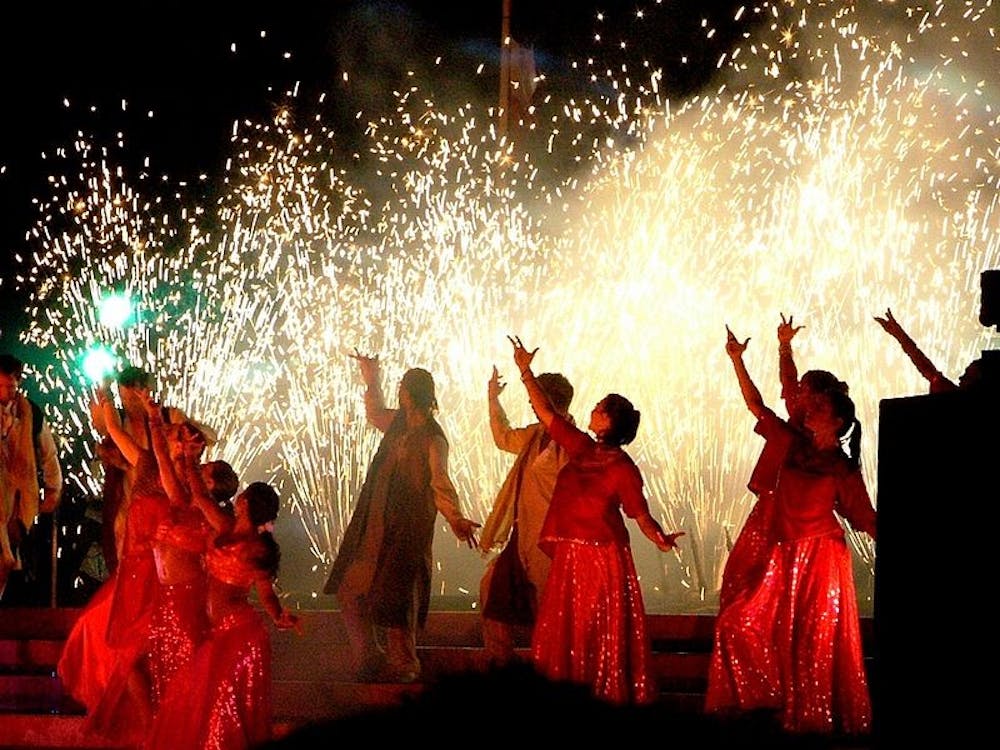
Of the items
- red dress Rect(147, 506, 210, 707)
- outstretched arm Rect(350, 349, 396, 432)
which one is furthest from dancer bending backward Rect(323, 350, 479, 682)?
red dress Rect(147, 506, 210, 707)

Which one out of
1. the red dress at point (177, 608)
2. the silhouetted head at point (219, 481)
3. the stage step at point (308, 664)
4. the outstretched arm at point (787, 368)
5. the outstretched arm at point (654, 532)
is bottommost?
the stage step at point (308, 664)

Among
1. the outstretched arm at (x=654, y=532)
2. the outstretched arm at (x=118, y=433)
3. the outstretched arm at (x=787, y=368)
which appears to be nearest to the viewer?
the outstretched arm at (x=654, y=532)

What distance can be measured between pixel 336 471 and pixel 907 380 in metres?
6.33

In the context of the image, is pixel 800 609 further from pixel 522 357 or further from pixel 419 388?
pixel 419 388

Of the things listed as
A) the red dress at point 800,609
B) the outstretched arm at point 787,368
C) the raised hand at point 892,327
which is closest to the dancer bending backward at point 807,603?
the red dress at point 800,609

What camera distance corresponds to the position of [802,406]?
27.6 ft

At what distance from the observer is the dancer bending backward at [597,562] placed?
834cm

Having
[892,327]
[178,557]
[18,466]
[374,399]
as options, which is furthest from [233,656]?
[892,327]

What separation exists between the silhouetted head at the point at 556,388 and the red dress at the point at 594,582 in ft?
1.63

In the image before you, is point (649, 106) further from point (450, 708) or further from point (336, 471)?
point (450, 708)

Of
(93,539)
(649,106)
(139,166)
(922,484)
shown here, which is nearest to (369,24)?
(139,166)

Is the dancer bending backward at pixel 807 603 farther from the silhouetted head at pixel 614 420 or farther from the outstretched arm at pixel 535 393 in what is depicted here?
the outstretched arm at pixel 535 393

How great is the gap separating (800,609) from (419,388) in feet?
8.25

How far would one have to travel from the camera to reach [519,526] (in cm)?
923
